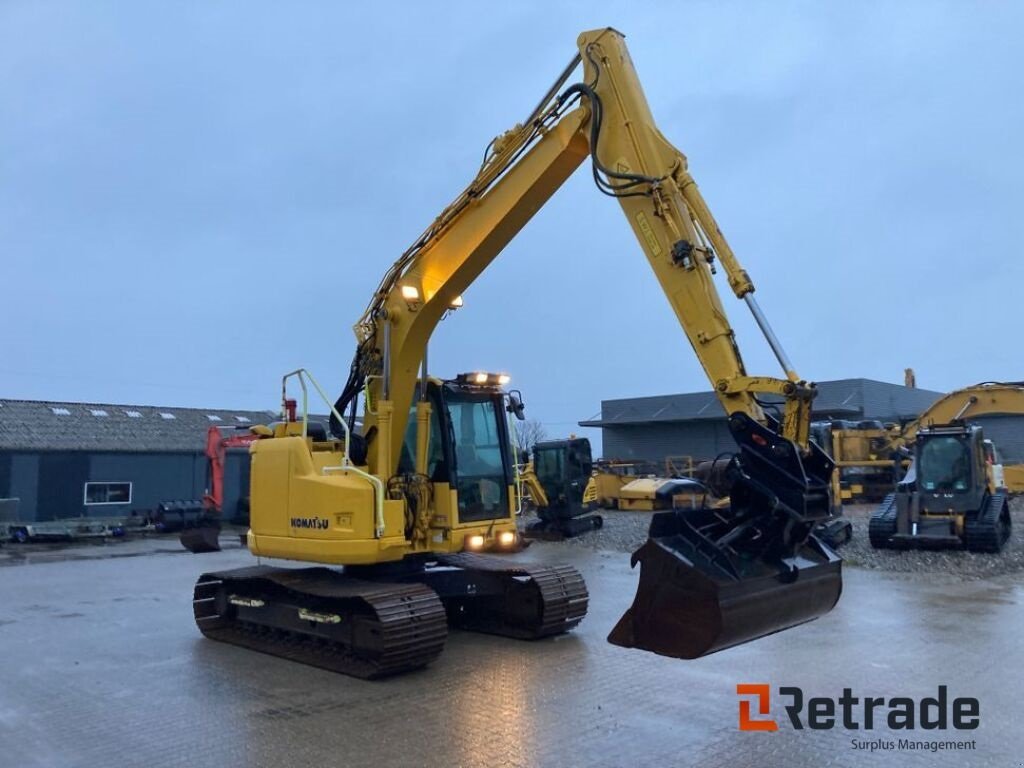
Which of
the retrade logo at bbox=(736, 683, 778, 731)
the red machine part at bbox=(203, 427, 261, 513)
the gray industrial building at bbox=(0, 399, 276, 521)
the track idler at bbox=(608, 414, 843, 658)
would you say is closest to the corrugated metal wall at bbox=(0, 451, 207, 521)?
the gray industrial building at bbox=(0, 399, 276, 521)

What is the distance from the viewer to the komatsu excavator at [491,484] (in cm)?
550

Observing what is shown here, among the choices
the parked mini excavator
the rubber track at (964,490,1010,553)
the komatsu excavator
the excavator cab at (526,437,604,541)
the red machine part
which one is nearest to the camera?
the komatsu excavator

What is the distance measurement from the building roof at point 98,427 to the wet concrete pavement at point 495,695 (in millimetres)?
17858

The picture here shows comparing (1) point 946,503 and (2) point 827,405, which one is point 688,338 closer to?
(1) point 946,503

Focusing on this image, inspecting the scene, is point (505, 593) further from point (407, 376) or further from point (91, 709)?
point (91, 709)

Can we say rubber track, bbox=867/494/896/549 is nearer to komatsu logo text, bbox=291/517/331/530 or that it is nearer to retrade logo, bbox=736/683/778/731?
retrade logo, bbox=736/683/778/731

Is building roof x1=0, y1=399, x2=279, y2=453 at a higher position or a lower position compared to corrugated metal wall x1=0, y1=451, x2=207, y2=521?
higher

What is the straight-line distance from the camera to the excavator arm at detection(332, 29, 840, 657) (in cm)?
536

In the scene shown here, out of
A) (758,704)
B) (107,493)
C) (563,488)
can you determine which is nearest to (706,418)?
(563,488)

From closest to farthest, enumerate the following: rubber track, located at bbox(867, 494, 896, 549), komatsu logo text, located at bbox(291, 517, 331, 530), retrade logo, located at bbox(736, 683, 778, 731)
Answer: retrade logo, located at bbox(736, 683, 778, 731), komatsu logo text, located at bbox(291, 517, 331, 530), rubber track, located at bbox(867, 494, 896, 549)

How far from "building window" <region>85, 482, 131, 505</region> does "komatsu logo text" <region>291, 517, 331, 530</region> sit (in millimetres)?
21884

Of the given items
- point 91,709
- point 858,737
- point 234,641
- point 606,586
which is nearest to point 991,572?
point 606,586

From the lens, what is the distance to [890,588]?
1209 cm

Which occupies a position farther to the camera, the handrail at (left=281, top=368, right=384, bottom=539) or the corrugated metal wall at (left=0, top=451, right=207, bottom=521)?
the corrugated metal wall at (left=0, top=451, right=207, bottom=521)
